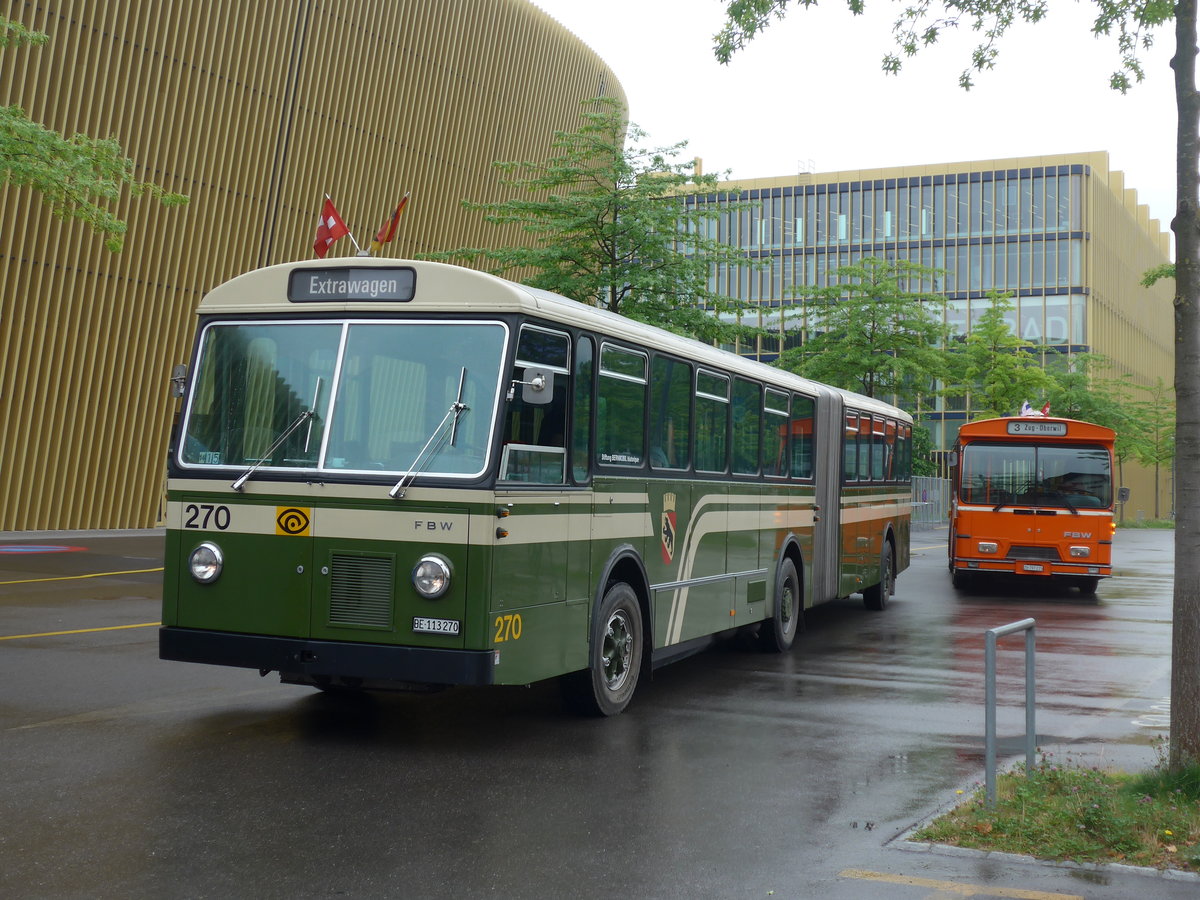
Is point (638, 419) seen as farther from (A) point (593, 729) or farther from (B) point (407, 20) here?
(B) point (407, 20)

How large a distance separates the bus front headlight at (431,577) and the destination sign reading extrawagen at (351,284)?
1.63 m

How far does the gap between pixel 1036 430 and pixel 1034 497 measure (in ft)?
3.58

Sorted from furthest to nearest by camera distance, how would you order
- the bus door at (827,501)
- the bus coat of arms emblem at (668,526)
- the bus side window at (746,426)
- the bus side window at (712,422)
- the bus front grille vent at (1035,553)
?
the bus front grille vent at (1035,553), the bus door at (827,501), the bus side window at (746,426), the bus side window at (712,422), the bus coat of arms emblem at (668,526)

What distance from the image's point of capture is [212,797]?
269 inches

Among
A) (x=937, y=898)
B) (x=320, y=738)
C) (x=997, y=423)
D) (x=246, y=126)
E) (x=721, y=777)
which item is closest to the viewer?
(x=937, y=898)

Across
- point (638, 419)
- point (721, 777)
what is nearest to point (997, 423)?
point (638, 419)

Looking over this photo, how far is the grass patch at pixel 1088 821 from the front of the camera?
5957 mm

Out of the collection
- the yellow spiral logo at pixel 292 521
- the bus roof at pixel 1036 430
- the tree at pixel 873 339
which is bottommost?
the yellow spiral logo at pixel 292 521

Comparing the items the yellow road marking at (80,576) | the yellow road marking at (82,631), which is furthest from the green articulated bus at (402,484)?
the yellow road marking at (80,576)

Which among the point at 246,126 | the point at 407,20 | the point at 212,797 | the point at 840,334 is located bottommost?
the point at 212,797

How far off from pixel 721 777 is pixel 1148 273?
1172 inches

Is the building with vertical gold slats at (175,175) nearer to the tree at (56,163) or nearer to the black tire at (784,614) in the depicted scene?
the tree at (56,163)

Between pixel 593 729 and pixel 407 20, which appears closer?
pixel 593 729

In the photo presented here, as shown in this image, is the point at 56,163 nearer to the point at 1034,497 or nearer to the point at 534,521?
the point at 534,521
